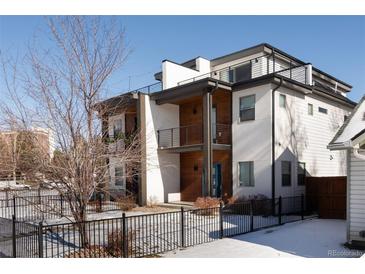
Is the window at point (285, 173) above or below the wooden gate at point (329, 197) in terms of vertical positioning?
above

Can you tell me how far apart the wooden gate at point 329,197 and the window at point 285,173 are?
1.18 meters

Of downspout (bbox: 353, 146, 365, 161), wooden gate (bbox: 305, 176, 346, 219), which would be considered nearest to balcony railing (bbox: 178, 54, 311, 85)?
wooden gate (bbox: 305, 176, 346, 219)

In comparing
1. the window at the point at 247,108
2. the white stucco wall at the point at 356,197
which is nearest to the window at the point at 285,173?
the window at the point at 247,108

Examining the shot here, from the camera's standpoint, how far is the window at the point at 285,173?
557 inches

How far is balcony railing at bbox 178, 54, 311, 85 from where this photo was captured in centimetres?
1591

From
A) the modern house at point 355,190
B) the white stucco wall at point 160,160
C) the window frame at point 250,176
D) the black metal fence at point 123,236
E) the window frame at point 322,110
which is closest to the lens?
the black metal fence at point 123,236

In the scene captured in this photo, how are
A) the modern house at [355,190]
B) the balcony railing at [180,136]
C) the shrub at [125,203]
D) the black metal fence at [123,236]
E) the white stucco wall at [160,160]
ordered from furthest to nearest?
the balcony railing at [180,136]
the white stucco wall at [160,160]
the shrub at [125,203]
the modern house at [355,190]
the black metal fence at [123,236]

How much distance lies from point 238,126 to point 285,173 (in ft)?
10.1

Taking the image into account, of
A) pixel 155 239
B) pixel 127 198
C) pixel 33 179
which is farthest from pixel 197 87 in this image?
pixel 33 179

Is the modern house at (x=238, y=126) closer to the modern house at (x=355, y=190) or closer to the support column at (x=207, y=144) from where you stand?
the support column at (x=207, y=144)

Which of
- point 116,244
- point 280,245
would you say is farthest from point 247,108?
point 116,244

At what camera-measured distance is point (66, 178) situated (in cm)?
721

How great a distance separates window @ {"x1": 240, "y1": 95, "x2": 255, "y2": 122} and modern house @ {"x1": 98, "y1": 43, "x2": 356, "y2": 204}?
0.05 m

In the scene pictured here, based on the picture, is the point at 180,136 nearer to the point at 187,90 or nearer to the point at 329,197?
the point at 187,90
